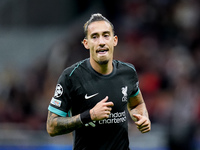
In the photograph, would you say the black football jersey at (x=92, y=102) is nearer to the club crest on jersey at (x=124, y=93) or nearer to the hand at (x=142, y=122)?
the club crest on jersey at (x=124, y=93)

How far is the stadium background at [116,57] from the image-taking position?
9516 millimetres

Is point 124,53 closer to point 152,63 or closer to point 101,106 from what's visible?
point 152,63

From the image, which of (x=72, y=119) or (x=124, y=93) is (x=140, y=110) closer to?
(x=124, y=93)

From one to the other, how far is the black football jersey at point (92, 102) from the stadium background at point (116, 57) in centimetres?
428

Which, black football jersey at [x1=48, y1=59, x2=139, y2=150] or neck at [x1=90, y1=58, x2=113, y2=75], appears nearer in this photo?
black football jersey at [x1=48, y1=59, x2=139, y2=150]

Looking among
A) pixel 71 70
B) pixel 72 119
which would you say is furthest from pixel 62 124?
pixel 71 70

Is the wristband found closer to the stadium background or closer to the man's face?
the man's face

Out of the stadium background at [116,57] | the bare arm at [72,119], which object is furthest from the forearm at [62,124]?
the stadium background at [116,57]

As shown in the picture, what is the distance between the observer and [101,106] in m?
4.48

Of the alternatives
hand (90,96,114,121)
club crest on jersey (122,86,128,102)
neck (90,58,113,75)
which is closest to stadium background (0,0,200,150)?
club crest on jersey (122,86,128,102)

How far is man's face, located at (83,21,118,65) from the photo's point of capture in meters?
4.91

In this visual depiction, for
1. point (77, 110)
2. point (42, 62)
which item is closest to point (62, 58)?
point (42, 62)

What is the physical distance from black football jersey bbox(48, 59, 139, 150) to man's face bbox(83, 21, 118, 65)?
0.21m

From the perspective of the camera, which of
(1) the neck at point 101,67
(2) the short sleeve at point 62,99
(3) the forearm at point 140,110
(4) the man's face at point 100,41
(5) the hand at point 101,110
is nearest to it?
(5) the hand at point 101,110
